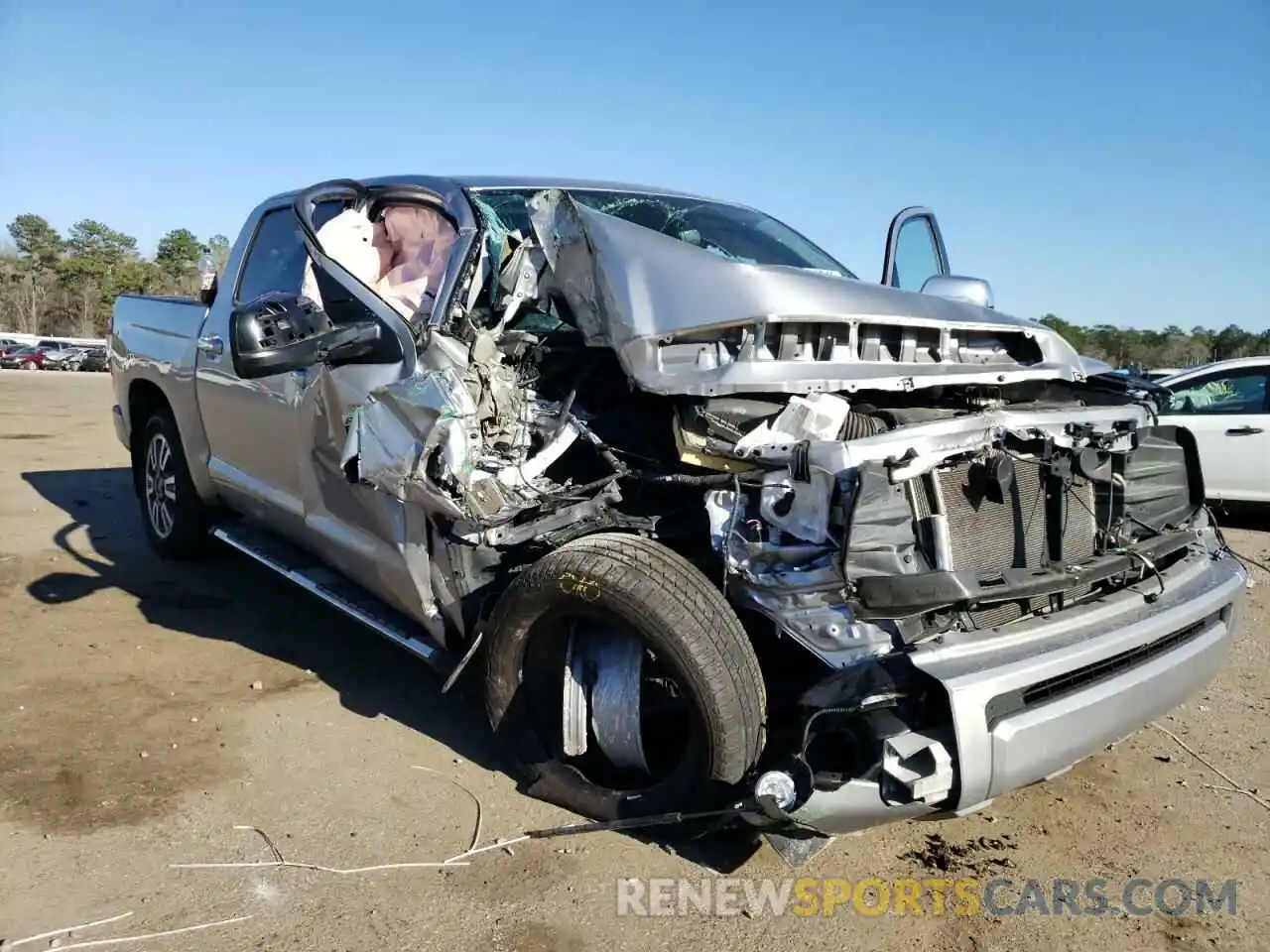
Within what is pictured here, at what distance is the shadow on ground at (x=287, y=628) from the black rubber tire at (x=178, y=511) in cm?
16

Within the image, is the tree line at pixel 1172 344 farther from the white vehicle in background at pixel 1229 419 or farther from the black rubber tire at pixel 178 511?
the black rubber tire at pixel 178 511

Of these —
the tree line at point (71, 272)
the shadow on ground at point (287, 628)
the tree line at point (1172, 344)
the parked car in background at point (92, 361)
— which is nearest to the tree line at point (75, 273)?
the tree line at point (71, 272)

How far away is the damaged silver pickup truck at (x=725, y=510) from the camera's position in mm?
2609

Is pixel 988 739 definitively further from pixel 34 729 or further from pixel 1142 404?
pixel 34 729

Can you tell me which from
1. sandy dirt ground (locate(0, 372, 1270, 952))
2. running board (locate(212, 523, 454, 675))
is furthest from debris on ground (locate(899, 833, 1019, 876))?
running board (locate(212, 523, 454, 675))

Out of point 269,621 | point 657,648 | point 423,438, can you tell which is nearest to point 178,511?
point 269,621

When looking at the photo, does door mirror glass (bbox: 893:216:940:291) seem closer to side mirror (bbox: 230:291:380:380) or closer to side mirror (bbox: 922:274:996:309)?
side mirror (bbox: 922:274:996:309)

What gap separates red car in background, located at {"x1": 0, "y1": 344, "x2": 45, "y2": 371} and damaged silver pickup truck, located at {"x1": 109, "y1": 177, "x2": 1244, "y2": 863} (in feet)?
148

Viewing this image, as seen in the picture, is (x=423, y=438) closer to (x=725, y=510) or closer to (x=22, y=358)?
(x=725, y=510)

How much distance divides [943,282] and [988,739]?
2.27 metres

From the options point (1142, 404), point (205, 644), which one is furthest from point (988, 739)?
point (205, 644)

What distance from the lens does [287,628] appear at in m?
5.07

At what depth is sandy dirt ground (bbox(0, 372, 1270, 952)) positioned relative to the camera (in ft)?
8.71

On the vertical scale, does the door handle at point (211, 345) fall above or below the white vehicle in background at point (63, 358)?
above
